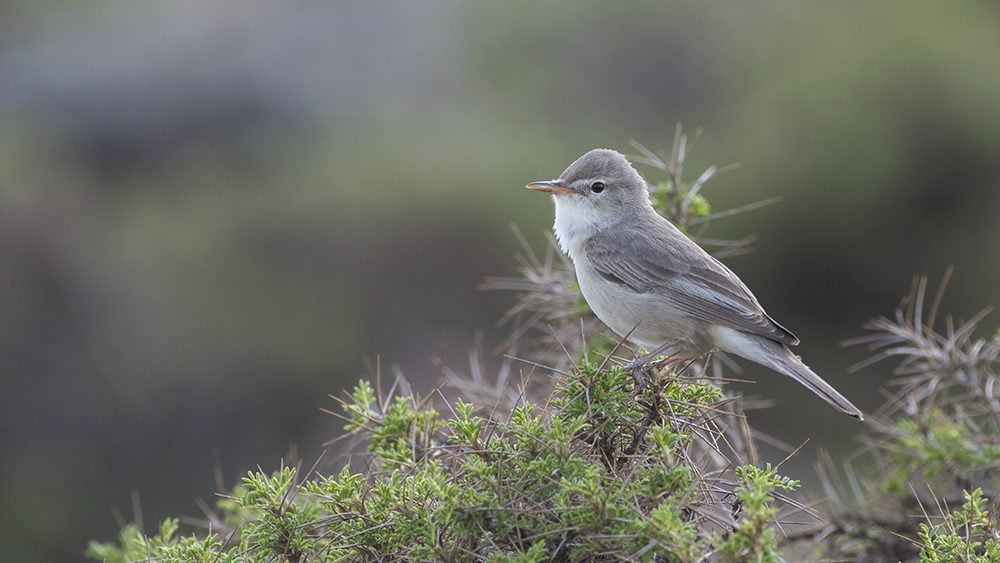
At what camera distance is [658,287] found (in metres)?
4.53

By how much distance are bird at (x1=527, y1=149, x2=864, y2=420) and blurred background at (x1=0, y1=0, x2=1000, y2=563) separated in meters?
4.32

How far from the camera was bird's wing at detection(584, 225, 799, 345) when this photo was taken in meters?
4.33

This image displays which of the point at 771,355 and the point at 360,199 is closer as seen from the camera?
the point at 771,355

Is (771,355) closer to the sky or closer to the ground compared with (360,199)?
closer to the sky

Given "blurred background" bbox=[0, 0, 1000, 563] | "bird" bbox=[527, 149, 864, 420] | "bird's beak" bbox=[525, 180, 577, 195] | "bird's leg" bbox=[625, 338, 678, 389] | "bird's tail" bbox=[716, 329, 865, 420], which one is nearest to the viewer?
"bird's leg" bbox=[625, 338, 678, 389]

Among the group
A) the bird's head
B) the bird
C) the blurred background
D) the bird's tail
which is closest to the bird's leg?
the bird

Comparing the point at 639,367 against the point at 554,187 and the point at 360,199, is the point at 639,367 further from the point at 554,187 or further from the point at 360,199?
the point at 360,199

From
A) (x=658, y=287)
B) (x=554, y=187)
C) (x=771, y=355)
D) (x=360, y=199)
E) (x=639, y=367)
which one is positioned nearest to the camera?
(x=639, y=367)

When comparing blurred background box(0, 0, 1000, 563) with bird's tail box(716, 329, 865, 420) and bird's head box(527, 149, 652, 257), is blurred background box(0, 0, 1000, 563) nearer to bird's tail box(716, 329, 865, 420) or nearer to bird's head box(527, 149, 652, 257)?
bird's head box(527, 149, 652, 257)

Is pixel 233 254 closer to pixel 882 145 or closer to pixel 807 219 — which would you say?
pixel 807 219

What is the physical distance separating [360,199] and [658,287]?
7081mm

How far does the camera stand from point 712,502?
249 cm

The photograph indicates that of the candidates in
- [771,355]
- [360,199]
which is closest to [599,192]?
[771,355]

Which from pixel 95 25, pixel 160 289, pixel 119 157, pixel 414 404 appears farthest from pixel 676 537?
pixel 95 25
